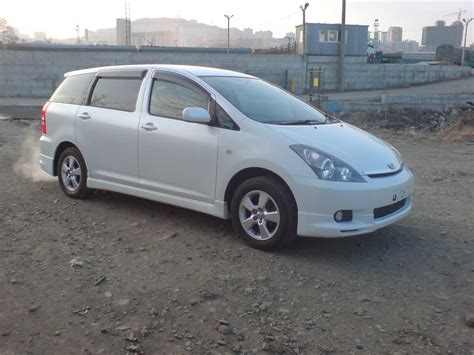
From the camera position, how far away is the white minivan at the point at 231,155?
178 inches

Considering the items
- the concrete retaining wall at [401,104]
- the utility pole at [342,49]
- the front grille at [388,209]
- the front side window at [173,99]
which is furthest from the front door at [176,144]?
the utility pole at [342,49]

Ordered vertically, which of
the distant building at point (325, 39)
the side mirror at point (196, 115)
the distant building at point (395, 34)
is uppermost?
the distant building at point (395, 34)

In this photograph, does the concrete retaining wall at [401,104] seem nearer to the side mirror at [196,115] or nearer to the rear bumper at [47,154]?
the rear bumper at [47,154]

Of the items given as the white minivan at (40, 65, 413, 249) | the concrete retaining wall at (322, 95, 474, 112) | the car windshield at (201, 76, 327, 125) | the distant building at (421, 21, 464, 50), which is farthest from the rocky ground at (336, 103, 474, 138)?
the distant building at (421, 21, 464, 50)

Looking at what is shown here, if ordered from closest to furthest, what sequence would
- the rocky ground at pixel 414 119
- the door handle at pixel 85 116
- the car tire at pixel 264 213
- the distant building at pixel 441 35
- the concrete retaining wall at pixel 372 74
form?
the car tire at pixel 264 213 < the door handle at pixel 85 116 < the rocky ground at pixel 414 119 < the concrete retaining wall at pixel 372 74 < the distant building at pixel 441 35

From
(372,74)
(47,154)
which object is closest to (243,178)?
(47,154)

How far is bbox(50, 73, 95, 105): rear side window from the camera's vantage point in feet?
21.1

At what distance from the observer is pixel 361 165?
15.2 feet

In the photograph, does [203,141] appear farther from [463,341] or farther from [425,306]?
[463,341]

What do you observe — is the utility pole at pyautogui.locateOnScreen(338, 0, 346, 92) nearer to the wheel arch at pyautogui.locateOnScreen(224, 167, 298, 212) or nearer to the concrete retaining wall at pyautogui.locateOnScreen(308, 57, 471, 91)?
the concrete retaining wall at pyautogui.locateOnScreen(308, 57, 471, 91)

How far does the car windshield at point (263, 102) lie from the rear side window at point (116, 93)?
915mm

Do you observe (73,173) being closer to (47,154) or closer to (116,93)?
(47,154)

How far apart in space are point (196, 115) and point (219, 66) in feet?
93.9

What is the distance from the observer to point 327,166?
14.8 ft
